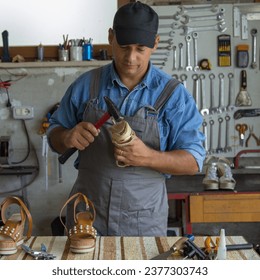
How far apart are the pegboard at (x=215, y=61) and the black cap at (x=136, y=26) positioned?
255 cm

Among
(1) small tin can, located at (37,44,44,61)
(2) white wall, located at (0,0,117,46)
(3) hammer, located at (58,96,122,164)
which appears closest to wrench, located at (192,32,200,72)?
(2) white wall, located at (0,0,117,46)

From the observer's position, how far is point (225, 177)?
14.4 feet

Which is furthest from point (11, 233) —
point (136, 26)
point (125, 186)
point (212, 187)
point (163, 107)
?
point (212, 187)

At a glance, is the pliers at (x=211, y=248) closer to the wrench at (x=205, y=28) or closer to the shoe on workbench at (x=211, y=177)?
the shoe on workbench at (x=211, y=177)

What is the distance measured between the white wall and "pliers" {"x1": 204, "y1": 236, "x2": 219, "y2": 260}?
9.57 feet

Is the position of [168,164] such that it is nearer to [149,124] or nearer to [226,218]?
[149,124]

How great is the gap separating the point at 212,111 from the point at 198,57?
482 millimetres

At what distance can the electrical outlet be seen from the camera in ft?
15.3

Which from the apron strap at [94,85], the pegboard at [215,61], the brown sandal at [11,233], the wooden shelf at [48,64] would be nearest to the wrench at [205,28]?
the pegboard at [215,61]

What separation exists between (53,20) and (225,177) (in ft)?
6.16

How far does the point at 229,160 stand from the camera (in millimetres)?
5008

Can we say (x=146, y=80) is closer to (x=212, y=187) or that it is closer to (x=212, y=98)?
(x=212, y=187)

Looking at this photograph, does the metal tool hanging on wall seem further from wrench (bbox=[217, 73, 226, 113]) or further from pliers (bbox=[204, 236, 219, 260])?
pliers (bbox=[204, 236, 219, 260])

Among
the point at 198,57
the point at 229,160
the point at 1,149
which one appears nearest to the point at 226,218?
the point at 229,160
